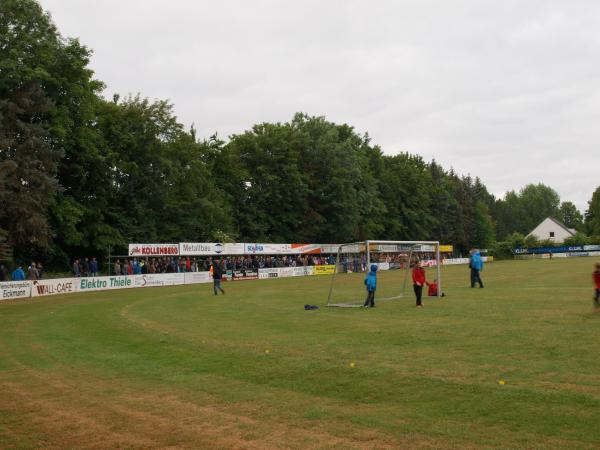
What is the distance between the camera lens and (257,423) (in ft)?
25.1

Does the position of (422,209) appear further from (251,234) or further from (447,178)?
(251,234)

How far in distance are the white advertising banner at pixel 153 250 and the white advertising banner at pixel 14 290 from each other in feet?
31.9

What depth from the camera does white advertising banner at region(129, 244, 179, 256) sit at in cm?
4300

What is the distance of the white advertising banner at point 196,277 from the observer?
46647mm

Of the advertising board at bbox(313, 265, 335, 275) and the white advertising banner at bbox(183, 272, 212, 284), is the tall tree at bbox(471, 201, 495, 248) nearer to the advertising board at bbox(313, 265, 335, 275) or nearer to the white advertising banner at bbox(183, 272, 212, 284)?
the advertising board at bbox(313, 265, 335, 275)

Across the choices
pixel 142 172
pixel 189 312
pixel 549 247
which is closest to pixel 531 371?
pixel 189 312

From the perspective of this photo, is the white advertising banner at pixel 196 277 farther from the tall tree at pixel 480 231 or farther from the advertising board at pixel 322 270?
the tall tree at pixel 480 231

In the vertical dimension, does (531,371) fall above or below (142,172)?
below

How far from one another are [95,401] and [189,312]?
12.9m

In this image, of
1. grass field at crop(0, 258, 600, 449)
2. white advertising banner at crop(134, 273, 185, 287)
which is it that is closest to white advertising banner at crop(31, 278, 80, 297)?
white advertising banner at crop(134, 273, 185, 287)

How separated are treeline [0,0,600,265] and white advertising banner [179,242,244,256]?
26.0 feet

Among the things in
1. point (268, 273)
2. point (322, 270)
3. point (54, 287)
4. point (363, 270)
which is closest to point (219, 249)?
point (268, 273)

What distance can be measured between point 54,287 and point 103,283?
440 centimetres

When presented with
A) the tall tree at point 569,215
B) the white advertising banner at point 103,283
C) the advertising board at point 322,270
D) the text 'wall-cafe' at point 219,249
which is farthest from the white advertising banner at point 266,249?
the tall tree at point 569,215
